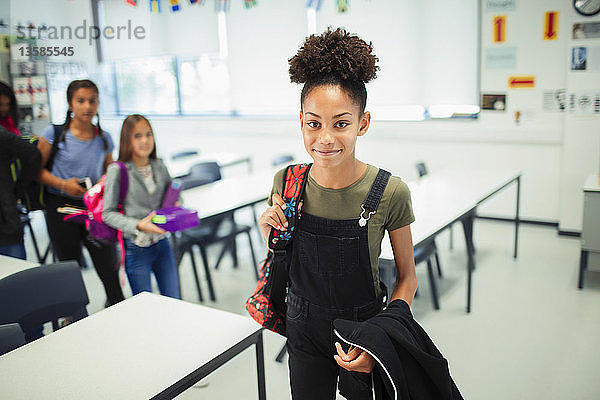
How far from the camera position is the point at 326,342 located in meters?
1.37

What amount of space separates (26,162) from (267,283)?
6.59 ft

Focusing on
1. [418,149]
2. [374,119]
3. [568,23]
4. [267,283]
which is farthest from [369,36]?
[267,283]

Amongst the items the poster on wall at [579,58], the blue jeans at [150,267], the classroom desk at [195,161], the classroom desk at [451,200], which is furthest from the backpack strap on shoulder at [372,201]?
the poster on wall at [579,58]

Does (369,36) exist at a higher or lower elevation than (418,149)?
higher

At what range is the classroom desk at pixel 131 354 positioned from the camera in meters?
1.40

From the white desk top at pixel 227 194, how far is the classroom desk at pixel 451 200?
1084mm

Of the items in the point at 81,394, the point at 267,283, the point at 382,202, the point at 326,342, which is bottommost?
the point at 81,394

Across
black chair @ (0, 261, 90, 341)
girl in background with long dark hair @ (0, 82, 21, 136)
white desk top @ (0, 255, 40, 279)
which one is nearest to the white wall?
girl in background with long dark hair @ (0, 82, 21, 136)

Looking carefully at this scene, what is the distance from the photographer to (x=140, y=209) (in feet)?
8.38

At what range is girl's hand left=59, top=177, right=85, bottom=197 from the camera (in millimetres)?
2920

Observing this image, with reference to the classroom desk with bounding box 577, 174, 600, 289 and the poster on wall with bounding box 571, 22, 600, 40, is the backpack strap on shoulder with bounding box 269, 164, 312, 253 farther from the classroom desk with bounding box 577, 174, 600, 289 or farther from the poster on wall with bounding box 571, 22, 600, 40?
the poster on wall with bounding box 571, 22, 600, 40

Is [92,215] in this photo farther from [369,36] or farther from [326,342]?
[369,36]

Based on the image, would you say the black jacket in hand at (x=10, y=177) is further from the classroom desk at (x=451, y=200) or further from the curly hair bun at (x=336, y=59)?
the curly hair bun at (x=336, y=59)

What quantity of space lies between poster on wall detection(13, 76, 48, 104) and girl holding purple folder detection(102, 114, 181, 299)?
168 cm
